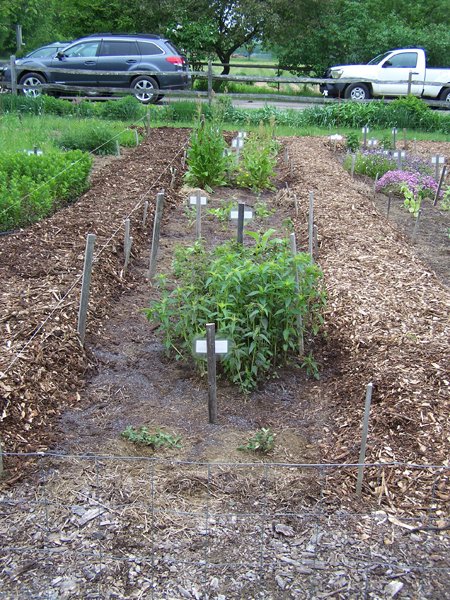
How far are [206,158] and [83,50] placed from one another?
10.0 meters

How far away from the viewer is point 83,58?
17.7 meters

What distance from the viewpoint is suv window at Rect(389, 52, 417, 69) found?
65.1ft

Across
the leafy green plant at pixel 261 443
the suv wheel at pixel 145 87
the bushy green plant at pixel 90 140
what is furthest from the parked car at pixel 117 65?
the leafy green plant at pixel 261 443

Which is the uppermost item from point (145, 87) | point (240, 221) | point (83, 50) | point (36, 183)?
point (83, 50)

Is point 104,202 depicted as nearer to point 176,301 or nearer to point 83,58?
point 176,301

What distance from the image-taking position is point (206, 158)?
9406 mm

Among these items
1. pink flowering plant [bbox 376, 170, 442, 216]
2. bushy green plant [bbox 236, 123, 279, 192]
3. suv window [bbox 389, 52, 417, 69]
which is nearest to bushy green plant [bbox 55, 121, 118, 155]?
bushy green plant [bbox 236, 123, 279, 192]

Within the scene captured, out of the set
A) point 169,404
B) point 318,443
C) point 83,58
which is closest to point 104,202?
point 169,404

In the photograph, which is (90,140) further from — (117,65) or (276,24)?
(276,24)

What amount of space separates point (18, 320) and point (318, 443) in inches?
86.8

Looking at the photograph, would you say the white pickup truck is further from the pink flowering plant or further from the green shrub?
the green shrub

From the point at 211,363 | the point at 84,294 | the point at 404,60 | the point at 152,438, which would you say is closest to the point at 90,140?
the point at 84,294

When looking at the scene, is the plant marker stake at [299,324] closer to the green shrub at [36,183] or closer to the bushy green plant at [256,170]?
the green shrub at [36,183]

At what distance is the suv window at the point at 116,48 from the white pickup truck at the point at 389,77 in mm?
5200
